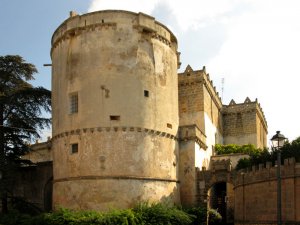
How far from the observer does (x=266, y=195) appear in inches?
880

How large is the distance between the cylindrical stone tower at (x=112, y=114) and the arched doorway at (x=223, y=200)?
730 centimetres

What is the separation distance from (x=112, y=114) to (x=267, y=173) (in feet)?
32.1

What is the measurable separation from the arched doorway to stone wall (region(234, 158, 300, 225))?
28.6 ft

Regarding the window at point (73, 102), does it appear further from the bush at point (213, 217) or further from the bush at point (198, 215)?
the bush at point (213, 217)

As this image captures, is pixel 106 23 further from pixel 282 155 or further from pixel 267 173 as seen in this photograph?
pixel 282 155

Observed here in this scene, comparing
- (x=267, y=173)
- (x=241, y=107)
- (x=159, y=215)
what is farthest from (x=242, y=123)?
(x=267, y=173)

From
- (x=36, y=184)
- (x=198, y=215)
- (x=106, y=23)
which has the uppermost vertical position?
(x=106, y=23)

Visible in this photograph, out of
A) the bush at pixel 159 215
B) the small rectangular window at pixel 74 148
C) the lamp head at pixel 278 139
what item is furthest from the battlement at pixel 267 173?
the small rectangular window at pixel 74 148

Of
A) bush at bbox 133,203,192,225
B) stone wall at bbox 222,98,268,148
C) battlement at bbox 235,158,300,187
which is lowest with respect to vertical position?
bush at bbox 133,203,192,225

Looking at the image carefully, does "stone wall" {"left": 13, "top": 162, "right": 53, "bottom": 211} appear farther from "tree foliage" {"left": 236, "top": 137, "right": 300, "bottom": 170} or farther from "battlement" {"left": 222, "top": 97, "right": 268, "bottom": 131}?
"battlement" {"left": 222, "top": 97, "right": 268, "bottom": 131}

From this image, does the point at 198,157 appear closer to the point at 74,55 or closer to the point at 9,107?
the point at 74,55

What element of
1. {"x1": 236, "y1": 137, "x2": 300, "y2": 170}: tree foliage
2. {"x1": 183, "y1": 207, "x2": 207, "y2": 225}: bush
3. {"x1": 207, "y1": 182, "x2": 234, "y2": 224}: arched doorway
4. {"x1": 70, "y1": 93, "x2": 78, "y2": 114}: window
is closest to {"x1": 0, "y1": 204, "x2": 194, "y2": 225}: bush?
{"x1": 183, "y1": 207, "x2": 207, "y2": 225}: bush

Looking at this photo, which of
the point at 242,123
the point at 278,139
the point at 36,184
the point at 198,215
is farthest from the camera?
the point at 242,123

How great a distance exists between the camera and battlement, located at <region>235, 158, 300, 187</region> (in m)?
20.3
